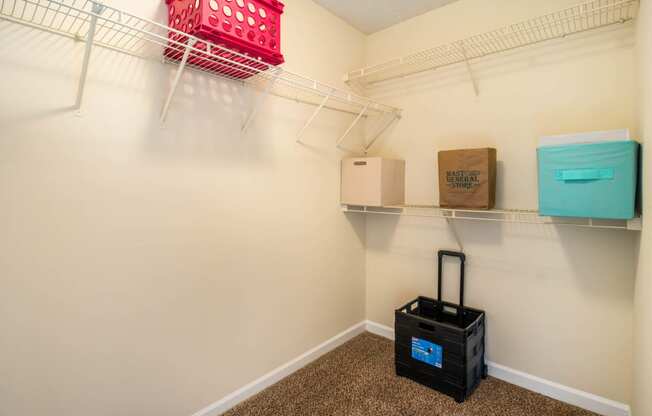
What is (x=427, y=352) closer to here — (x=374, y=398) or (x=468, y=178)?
(x=374, y=398)

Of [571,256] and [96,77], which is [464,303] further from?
[96,77]

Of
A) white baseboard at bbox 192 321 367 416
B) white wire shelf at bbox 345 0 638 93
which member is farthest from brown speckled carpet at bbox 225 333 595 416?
white wire shelf at bbox 345 0 638 93

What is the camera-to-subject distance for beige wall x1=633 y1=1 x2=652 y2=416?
1.25m

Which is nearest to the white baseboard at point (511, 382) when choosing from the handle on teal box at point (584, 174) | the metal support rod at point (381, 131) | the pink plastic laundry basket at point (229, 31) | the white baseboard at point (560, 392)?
the white baseboard at point (560, 392)

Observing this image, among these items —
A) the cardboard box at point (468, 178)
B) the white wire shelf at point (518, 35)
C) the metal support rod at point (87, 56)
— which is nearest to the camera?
the metal support rod at point (87, 56)

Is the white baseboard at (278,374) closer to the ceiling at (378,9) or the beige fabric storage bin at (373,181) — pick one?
the beige fabric storage bin at (373,181)

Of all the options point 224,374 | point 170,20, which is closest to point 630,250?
point 224,374

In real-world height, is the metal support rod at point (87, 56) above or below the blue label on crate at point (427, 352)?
above

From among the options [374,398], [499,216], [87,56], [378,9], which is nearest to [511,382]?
[374,398]

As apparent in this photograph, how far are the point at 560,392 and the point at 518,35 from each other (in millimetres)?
2082

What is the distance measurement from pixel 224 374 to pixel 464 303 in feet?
5.23

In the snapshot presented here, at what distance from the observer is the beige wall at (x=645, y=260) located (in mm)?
1250

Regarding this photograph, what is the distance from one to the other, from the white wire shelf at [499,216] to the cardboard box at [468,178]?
62mm

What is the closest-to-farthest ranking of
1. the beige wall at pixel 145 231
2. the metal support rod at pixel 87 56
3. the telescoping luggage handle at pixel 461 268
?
1. the metal support rod at pixel 87 56
2. the beige wall at pixel 145 231
3. the telescoping luggage handle at pixel 461 268
